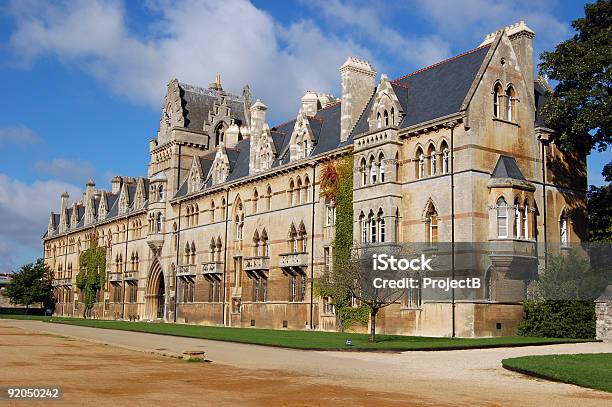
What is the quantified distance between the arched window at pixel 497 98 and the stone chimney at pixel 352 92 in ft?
36.2

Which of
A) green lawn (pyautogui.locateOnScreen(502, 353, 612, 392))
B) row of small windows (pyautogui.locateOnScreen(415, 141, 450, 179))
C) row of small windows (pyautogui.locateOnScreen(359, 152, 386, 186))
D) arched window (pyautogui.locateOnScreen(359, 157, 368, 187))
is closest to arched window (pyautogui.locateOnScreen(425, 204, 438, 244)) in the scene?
row of small windows (pyautogui.locateOnScreen(415, 141, 450, 179))

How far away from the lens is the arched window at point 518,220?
3666 centimetres

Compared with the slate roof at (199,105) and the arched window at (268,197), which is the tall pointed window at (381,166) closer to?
the arched window at (268,197)

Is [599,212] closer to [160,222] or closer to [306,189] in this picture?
[306,189]

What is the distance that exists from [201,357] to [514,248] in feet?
65.1

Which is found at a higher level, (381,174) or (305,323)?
(381,174)

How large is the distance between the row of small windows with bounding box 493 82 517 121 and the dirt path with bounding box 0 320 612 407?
16838mm

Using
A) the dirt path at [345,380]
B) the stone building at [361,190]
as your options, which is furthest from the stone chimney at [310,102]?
the dirt path at [345,380]

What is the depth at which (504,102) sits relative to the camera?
127 feet

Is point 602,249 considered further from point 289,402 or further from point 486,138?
point 289,402

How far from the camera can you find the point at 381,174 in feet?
136

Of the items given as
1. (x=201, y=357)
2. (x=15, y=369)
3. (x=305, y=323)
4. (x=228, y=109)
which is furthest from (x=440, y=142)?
(x=228, y=109)

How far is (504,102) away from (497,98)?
1.49 feet

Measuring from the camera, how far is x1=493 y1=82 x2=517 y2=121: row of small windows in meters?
38.5
